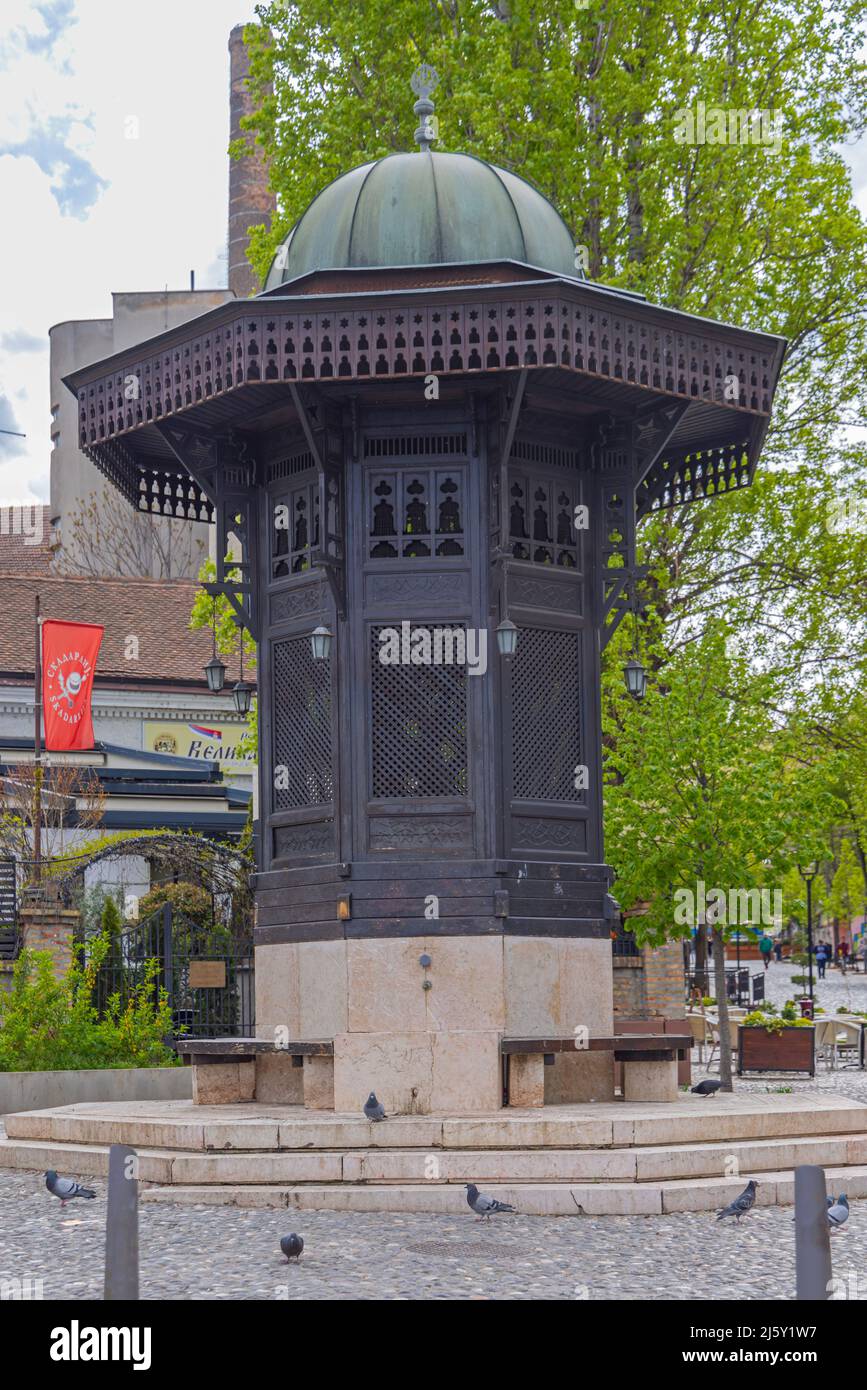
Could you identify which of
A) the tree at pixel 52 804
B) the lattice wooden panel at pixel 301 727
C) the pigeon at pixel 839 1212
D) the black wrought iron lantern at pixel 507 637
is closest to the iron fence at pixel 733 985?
the tree at pixel 52 804

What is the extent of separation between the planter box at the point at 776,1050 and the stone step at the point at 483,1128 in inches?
391

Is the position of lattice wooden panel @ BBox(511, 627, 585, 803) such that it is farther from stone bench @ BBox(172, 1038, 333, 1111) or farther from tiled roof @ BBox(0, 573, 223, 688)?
tiled roof @ BBox(0, 573, 223, 688)

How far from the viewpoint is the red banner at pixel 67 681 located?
105 ft

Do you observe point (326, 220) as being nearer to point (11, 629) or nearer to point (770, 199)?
point (770, 199)

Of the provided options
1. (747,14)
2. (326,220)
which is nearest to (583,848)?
(326,220)

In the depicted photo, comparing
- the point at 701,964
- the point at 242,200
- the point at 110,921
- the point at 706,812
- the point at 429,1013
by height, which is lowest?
the point at 701,964

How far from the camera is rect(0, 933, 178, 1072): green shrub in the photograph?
771 inches

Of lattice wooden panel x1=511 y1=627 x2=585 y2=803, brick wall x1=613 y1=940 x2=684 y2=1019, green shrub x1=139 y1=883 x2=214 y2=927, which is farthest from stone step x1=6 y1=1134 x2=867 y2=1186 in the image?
green shrub x1=139 y1=883 x2=214 y2=927

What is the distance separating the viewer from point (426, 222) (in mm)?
14039

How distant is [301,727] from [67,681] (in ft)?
61.8

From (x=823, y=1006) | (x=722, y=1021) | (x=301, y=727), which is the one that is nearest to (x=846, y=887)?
(x=823, y=1006)

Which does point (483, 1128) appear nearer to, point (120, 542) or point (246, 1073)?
point (246, 1073)

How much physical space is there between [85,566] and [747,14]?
29822 millimetres
